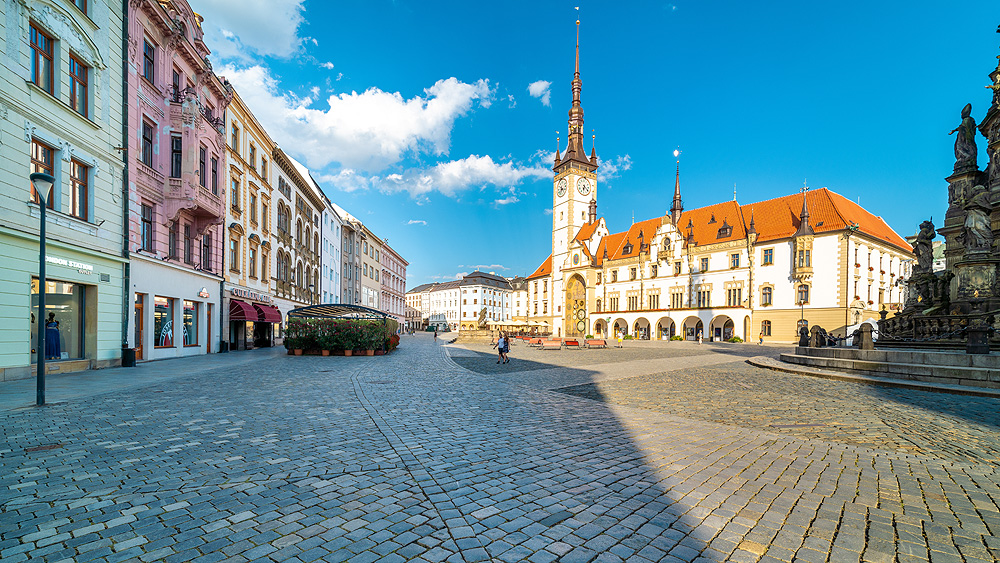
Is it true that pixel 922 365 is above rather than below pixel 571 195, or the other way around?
below

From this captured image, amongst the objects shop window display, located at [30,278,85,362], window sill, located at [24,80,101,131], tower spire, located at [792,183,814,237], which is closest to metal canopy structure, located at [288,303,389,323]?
shop window display, located at [30,278,85,362]

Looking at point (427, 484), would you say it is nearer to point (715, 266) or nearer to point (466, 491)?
point (466, 491)

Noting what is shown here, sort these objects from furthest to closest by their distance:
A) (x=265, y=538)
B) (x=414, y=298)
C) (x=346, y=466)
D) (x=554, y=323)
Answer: (x=414, y=298) < (x=554, y=323) < (x=346, y=466) < (x=265, y=538)

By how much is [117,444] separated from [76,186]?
1293cm

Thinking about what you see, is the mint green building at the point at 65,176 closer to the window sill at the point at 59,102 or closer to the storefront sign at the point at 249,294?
the window sill at the point at 59,102

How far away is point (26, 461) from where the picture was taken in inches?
210

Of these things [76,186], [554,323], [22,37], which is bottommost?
[554,323]

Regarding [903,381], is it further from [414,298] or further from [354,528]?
[414,298]

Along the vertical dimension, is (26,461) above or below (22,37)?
below

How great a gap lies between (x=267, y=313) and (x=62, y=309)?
17199 millimetres

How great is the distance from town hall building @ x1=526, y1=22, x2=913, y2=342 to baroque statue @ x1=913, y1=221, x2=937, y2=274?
29773 mm

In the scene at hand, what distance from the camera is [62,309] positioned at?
14266 mm

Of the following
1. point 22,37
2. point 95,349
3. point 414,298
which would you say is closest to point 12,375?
point 95,349

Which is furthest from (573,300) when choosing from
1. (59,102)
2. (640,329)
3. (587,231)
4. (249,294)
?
(59,102)
